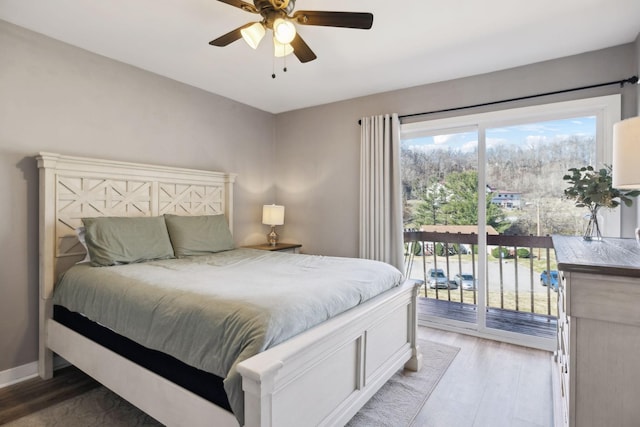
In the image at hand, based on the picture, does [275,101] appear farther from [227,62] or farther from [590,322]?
[590,322]

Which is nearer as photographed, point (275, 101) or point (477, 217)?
point (477, 217)

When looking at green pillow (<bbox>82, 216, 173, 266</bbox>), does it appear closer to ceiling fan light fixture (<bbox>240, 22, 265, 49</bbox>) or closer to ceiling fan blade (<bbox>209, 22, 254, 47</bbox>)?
ceiling fan blade (<bbox>209, 22, 254, 47</bbox>)

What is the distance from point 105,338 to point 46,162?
4.62 feet

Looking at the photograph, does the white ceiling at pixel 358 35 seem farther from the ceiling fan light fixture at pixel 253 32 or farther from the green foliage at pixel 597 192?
the green foliage at pixel 597 192

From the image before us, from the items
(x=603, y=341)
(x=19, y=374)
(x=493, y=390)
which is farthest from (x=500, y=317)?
(x=19, y=374)

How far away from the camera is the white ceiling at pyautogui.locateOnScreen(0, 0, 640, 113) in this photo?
2195 mm

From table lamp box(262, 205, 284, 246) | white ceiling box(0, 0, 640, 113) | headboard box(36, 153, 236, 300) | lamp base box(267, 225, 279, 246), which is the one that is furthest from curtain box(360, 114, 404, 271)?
headboard box(36, 153, 236, 300)

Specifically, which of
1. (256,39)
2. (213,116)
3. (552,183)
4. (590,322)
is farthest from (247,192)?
(590,322)

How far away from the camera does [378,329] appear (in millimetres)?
2098

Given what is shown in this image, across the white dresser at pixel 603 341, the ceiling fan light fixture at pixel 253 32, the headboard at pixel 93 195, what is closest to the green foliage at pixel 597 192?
the white dresser at pixel 603 341

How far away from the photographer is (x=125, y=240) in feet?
8.47

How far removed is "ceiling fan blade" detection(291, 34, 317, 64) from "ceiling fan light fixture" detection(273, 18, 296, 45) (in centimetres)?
13

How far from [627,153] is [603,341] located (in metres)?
0.76

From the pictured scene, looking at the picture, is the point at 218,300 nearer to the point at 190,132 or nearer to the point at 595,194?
the point at 595,194
